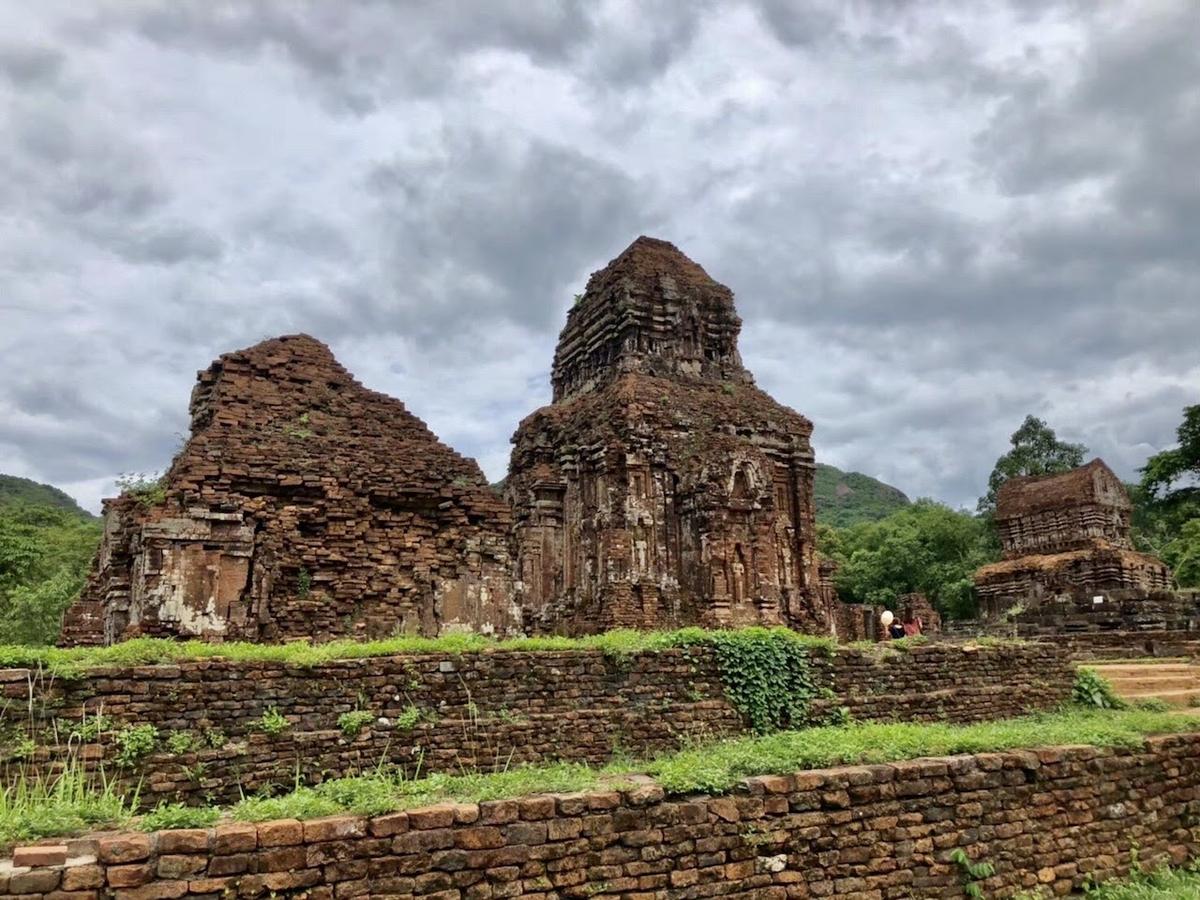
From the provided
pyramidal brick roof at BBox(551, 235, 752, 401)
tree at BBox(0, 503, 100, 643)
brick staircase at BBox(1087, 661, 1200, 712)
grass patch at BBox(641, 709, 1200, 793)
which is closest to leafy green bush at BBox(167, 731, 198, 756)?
grass patch at BBox(641, 709, 1200, 793)

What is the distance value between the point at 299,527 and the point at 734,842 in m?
8.71

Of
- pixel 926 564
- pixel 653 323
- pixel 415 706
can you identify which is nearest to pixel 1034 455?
pixel 926 564

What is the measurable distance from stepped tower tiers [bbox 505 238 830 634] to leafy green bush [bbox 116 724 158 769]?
13.0 m

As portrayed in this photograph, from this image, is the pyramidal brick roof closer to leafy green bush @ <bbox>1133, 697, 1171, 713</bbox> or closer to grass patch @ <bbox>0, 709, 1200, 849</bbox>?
leafy green bush @ <bbox>1133, 697, 1171, 713</bbox>

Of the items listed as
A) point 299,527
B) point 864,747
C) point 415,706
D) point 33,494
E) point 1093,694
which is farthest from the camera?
point 33,494

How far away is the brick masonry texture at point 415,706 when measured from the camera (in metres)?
7.33

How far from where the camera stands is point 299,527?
1256 cm

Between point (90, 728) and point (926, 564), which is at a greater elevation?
point (926, 564)

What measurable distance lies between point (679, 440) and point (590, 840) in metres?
16.7

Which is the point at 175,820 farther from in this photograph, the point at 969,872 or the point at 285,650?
the point at 969,872

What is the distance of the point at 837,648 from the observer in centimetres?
1170

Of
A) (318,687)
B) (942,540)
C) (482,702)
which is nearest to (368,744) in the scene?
(318,687)

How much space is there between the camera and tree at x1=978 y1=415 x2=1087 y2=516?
49719 millimetres

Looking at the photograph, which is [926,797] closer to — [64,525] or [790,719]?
[790,719]
